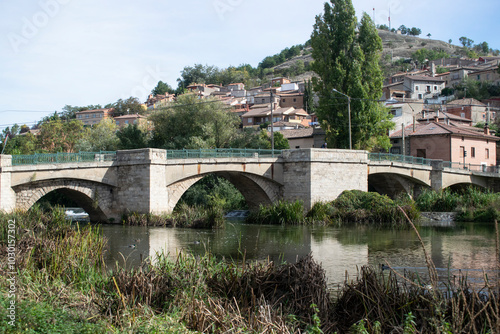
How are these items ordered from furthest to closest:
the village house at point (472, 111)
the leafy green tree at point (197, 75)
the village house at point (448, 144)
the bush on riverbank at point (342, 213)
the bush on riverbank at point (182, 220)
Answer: the leafy green tree at point (197, 75) → the village house at point (472, 111) → the village house at point (448, 144) → the bush on riverbank at point (342, 213) → the bush on riverbank at point (182, 220)

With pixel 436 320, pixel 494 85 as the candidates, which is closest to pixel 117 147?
pixel 436 320

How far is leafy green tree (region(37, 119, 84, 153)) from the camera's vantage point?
2170 inches

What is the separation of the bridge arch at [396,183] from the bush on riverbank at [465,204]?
211 cm

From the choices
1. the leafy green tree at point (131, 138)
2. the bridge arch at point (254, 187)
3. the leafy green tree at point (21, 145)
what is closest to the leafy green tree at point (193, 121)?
Result: the leafy green tree at point (131, 138)

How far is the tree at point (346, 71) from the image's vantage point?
37156mm

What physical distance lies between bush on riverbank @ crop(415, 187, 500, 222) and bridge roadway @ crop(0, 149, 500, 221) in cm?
288

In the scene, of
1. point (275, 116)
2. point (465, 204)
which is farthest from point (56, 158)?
point (275, 116)

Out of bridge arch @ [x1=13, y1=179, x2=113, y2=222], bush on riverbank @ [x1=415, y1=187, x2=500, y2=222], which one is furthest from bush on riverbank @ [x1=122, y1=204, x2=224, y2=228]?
bush on riverbank @ [x1=415, y1=187, x2=500, y2=222]

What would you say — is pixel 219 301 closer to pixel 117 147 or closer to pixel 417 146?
pixel 117 147

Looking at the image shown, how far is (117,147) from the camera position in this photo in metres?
44.3

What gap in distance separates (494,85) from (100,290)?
9146cm

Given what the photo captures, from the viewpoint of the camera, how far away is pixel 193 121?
42.6 m

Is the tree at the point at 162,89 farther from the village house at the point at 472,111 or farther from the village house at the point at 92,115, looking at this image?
→ the village house at the point at 472,111

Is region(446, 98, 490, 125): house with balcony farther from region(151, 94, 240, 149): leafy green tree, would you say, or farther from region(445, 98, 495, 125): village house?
region(151, 94, 240, 149): leafy green tree
